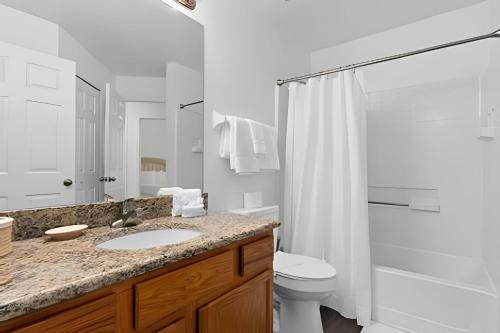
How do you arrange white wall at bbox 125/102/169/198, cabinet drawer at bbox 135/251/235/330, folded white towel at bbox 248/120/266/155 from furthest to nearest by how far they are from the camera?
folded white towel at bbox 248/120/266/155
white wall at bbox 125/102/169/198
cabinet drawer at bbox 135/251/235/330

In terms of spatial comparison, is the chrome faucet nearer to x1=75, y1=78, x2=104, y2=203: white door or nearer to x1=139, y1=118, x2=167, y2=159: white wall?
x1=75, y1=78, x2=104, y2=203: white door

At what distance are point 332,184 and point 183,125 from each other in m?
1.19

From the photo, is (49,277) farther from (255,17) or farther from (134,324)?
(255,17)

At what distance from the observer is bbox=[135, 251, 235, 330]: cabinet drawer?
76 cm

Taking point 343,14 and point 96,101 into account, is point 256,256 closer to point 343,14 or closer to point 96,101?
point 96,101

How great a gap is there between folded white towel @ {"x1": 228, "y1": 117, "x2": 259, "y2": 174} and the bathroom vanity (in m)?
0.57

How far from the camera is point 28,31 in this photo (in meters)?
1.03

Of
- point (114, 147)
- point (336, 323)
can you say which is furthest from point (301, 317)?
point (114, 147)

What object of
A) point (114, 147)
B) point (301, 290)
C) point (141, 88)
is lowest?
point (301, 290)

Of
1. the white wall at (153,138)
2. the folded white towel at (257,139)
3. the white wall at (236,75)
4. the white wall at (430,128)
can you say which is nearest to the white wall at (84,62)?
the white wall at (153,138)

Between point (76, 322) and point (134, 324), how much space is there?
0.54 feet

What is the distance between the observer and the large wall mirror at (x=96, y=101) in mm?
1008

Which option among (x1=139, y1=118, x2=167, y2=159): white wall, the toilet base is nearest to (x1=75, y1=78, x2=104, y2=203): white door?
(x1=139, y1=118, x2=167, y2=159): white wall

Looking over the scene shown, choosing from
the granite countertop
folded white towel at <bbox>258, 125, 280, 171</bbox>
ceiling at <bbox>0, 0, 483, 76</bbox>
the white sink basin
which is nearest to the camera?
the granite countertop
